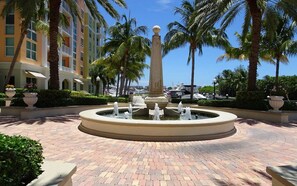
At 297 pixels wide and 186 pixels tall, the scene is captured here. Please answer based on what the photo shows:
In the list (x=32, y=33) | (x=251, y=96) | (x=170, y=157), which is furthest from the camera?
(x=32, y=33)

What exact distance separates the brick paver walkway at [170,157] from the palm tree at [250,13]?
715 centimetres

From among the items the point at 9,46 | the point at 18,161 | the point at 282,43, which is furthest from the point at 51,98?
the point at 282,43

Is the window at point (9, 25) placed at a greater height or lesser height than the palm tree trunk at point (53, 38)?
greater

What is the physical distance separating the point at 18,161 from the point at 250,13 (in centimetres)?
1834

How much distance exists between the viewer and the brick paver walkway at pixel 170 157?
5.50m

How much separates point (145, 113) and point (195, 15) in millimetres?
9046

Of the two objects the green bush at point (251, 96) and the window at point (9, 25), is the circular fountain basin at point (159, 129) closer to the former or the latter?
the green bush at point (251, 96)

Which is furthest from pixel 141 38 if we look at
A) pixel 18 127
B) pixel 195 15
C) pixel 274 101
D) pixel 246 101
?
pixel 18 127

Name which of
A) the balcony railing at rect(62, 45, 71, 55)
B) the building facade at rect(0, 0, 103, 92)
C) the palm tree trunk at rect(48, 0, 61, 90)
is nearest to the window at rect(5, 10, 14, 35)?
Answer: the building facade at rect(0, 0, 103, 92)

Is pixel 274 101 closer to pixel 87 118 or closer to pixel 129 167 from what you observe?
pixel 87 118

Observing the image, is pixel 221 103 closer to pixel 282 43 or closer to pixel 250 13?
pixel 250 13

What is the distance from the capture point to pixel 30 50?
32.1 meters

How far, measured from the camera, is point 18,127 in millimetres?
11508

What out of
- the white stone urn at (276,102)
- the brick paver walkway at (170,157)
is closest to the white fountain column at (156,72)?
the brick paver walkway at (170,157)
